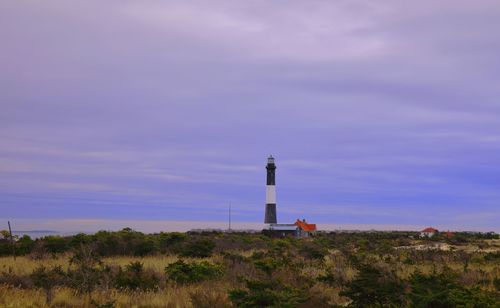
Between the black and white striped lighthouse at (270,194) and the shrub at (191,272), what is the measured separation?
45482 millimetres

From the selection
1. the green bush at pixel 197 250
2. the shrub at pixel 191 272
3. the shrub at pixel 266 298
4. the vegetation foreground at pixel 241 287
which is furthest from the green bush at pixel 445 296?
the green bush at pixel 197 250

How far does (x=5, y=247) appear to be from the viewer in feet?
86.1

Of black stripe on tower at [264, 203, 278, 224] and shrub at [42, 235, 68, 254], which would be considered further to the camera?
black stripe on tower at [264, 203, 278, 224]

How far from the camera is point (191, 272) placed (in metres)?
14.8

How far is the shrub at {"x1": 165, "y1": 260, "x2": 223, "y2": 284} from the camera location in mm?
14375

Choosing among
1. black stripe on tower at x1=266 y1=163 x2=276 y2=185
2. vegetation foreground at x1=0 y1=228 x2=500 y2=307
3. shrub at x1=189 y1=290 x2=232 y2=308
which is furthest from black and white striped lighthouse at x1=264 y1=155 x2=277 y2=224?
shrub at x1=189 y1=290 x2=232 y2=308

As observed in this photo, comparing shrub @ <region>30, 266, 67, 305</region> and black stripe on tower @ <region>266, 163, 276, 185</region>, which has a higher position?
black stripe on tower @ <region>266, 163, 276, 185</region>

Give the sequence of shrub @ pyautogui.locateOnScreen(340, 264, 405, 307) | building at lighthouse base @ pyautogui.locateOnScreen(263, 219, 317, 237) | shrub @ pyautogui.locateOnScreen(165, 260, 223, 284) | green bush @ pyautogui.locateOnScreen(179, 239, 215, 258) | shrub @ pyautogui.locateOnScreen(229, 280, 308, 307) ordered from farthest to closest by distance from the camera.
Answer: building at lighthouse base @ pyautogui.locateOnScreen(263, 219, 317, 237)
green bush @ pyautogui.locateOnScreen(179, 239, 215, 258)
shrub @ pyautogui.locateOnScreen(165, 260, 223, 284)
shrub @ pyautogui.locateOnScreen(340, 264, 405, 307)
shrub @ pyautogui.locateOnScreen(229, 280, 308, 307)

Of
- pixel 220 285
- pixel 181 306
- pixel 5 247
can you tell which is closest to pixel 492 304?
pixel 181 306

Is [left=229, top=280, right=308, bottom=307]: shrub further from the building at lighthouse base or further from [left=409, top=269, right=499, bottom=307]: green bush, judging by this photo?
the building at lighthouse base

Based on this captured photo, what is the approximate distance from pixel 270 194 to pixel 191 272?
1841 inches

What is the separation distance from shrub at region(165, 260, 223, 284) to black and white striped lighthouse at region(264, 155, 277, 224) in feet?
149

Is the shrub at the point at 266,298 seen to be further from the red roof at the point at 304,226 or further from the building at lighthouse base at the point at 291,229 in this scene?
the red roof at the point at 304,226

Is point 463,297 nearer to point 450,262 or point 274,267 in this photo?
point 274,267
